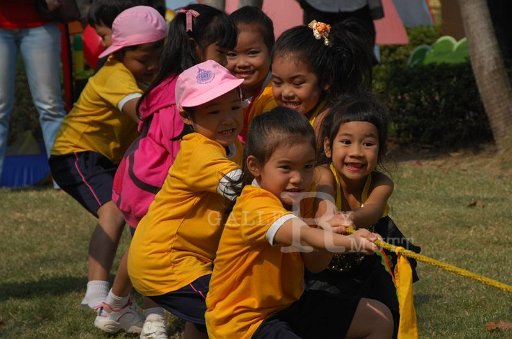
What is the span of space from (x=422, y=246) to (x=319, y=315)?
2984 mm

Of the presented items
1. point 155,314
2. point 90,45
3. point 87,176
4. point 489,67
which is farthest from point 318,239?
point 90,45

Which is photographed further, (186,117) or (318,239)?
(186,117)

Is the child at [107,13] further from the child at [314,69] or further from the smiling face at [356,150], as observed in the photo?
the smiling face at [356,150]

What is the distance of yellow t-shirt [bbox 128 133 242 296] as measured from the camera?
3.71 metres

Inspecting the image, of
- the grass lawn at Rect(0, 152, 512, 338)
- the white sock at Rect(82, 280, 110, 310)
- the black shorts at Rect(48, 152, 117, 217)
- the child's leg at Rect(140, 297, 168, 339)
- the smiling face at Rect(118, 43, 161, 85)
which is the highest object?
the smiling face at Rect(118, 43, 161, 85)

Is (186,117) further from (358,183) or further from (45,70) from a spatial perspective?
(45,70)

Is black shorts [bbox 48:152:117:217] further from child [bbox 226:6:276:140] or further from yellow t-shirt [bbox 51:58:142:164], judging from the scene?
child [bbox 226:6:276:140]

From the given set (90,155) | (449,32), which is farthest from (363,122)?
(449,32)

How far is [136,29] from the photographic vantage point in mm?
4930

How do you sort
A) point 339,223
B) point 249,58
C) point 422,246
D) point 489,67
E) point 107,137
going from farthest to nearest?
point 489,67 < point 422,246 < point 107,137 < point 249,58 < point 339,223

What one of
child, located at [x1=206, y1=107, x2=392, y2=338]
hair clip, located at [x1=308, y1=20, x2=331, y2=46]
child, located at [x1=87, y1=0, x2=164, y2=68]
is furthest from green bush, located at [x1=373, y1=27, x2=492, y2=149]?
child, located at [x1=206, y1=107, x2=392, y2=338]

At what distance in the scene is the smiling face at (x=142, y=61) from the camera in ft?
16.5

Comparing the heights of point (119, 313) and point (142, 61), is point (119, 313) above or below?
below

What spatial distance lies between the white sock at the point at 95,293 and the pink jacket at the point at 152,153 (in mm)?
699
